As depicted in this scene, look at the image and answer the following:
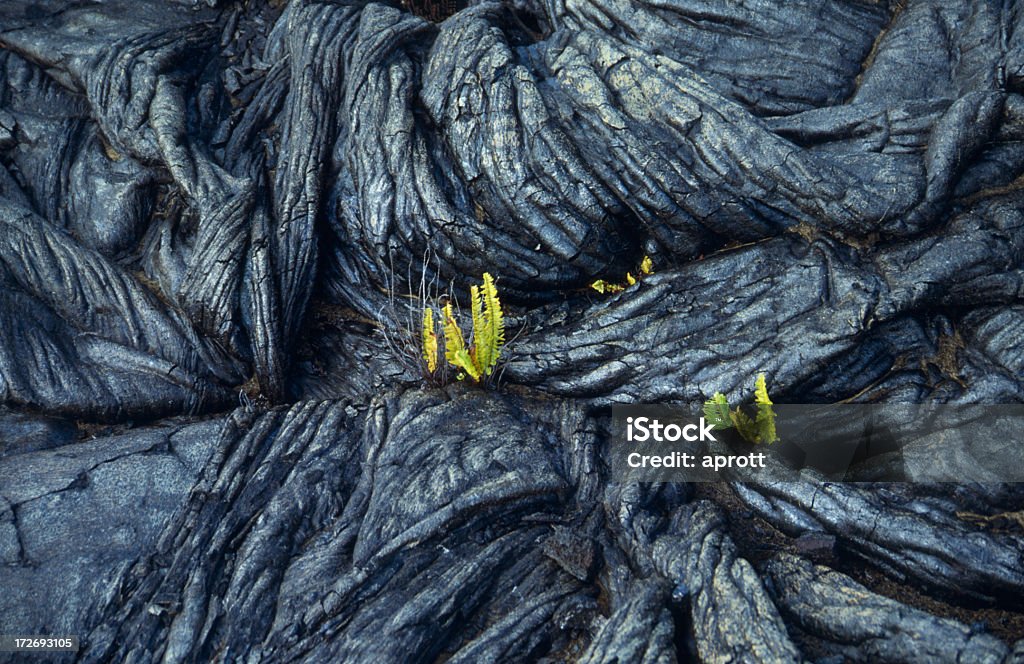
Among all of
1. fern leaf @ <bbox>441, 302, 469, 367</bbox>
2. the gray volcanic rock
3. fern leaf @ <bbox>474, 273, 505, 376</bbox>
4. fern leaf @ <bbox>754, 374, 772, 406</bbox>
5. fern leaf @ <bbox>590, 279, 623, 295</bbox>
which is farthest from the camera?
fern leaf @ <bbox>590, 279, 623, 295</bbox>

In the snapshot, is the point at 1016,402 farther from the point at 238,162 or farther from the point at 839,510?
the point at 238,162

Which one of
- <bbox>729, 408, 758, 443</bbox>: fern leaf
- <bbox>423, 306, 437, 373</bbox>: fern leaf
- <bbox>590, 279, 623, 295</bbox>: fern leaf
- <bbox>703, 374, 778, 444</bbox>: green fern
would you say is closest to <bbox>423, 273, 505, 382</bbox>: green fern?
<bbox>423, 306, 437, 373</bbox>: fern leaf

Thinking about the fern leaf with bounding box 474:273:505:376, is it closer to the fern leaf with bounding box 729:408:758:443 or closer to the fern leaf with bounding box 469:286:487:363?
the fern leaf with bounding box 469:286:487:363

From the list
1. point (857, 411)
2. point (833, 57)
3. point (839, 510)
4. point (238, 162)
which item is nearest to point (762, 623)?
point (839, 510)

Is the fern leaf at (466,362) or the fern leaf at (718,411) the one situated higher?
the fern leaf at (718,411)

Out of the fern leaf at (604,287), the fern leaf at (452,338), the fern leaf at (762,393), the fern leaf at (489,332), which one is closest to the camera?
the fern leaf at (762,393)

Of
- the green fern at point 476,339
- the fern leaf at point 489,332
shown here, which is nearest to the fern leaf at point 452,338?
the green fern at point 476,339

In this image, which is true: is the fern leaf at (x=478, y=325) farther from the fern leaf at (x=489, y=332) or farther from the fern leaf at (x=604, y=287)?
the fern leaf at (x=604, y=287)
